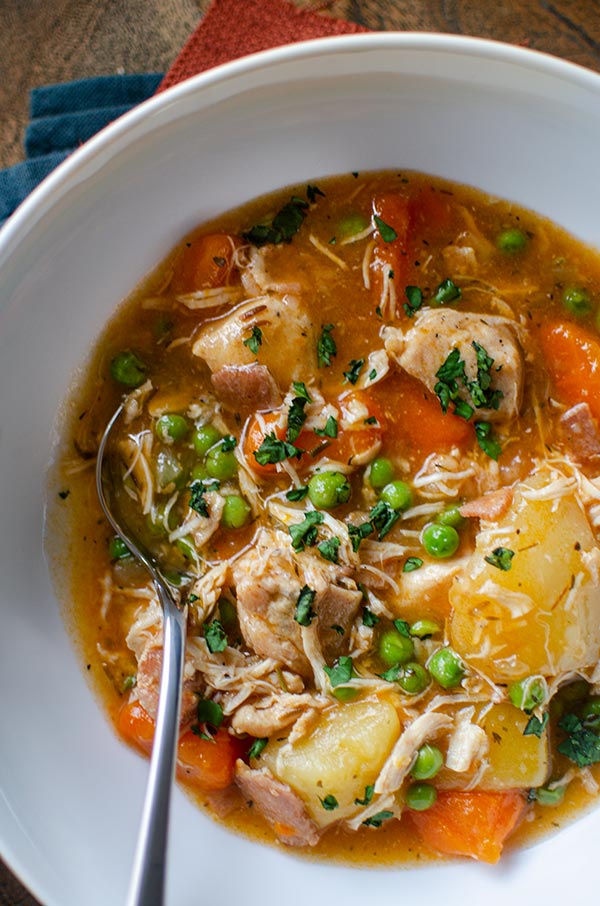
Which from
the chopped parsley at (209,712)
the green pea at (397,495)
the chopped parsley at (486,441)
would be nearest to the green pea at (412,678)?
the green pea at (397,495)

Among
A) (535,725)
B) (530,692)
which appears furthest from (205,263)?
(535,725)

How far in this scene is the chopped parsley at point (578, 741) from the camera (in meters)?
4.23

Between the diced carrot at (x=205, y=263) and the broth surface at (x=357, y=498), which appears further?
the diced carrot at (x=205, y=263)

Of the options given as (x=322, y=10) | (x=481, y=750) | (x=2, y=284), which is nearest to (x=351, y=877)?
(x=481, y=750)

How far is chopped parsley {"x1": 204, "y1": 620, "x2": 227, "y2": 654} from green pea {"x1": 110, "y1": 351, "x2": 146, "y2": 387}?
1239 mm

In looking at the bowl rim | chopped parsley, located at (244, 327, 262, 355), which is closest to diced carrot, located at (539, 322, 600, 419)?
the bowl rim

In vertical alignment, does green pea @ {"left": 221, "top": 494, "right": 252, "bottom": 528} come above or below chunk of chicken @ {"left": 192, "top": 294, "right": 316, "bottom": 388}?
below

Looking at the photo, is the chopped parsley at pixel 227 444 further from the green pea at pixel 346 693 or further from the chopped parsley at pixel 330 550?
the green pea at pixel 346 693

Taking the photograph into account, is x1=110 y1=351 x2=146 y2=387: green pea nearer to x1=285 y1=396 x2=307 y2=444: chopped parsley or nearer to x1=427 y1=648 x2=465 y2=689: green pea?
x1=285 y1=396 x2=307 y2=444: chopped parsley

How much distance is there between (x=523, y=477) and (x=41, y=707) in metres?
2.61

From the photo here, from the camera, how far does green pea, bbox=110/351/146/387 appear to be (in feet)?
13.8

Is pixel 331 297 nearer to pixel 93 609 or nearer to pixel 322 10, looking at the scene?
pixel 322 10

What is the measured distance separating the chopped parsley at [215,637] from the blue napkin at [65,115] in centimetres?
238

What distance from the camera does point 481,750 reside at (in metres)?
4.05
